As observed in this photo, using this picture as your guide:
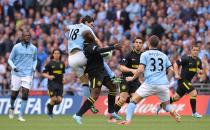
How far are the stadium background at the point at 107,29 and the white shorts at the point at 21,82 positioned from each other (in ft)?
20.5

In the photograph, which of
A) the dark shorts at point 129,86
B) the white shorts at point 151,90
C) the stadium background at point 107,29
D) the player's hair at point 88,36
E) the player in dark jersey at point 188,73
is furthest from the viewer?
the stadium background at point 107,29

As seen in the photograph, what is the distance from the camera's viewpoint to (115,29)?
34.9 meters

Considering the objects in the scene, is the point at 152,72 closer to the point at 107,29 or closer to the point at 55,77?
the point at 55,77

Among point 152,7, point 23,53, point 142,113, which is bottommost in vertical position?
point 142,113

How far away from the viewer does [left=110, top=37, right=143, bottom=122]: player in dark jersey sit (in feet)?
79.5

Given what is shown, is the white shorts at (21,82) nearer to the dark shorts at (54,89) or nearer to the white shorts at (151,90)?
the dark shorts at (54,89)

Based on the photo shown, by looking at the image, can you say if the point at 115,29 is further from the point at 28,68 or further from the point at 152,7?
the point at 28,68

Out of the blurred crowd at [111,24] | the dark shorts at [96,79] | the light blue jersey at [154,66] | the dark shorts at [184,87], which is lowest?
the dark shorts at [184,87]

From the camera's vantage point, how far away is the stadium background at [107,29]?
104 ft

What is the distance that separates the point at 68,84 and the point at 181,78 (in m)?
7.52

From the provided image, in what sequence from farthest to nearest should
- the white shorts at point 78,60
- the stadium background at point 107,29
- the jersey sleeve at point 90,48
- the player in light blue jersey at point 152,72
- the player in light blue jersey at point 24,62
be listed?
the stadium background at point 107,29
the player in light blue jersey at point 24,62
the white shorts at point 78,60
the jersey sleeve at point 90,48
the player in light blue jersey at point 152,72

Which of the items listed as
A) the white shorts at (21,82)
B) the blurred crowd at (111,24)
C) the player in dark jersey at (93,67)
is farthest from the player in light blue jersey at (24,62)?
the blurred crowd at (111,24)

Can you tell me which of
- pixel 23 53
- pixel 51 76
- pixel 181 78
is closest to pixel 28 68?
pixel 23 53

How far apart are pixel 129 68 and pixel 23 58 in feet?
10.9
